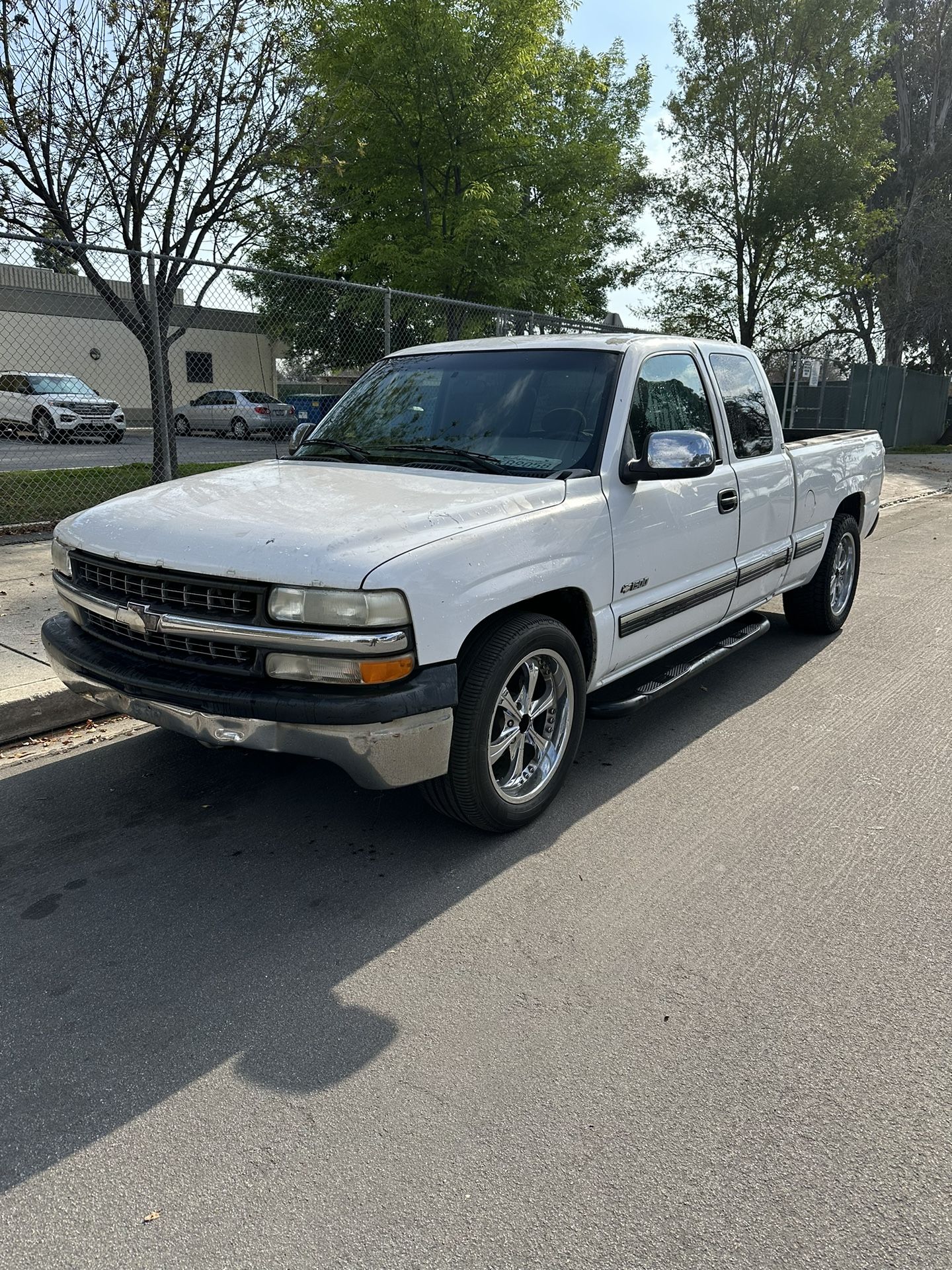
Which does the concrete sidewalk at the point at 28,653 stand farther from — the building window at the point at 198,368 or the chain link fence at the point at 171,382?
the building window at the point at 198,368

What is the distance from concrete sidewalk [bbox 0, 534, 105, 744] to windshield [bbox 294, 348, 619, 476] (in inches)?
68.3

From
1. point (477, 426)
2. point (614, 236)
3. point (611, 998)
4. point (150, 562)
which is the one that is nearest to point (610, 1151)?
point (611, 998)

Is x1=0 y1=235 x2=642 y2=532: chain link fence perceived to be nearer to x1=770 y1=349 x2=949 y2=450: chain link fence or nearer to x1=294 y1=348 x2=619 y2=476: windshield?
x1=294 y1=348 x2=619 y2=476: windshield

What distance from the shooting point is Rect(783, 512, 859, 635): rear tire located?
255 inches

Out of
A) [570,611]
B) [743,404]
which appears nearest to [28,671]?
[570,611]

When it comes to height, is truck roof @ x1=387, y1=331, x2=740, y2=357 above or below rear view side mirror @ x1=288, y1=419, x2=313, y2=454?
above

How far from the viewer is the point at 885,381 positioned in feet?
79.6

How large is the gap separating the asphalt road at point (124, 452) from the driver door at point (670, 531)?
5.10m

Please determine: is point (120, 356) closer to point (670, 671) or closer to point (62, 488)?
point (62, 488)

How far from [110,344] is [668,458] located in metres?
17.9

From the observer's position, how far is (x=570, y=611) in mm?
3947

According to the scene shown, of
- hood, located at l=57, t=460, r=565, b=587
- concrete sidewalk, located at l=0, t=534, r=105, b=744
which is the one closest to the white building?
concrete sidewalk, located at l=0, t=534, r=105, b=744

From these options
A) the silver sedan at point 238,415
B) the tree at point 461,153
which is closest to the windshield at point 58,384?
the silver sedan at point 238,415

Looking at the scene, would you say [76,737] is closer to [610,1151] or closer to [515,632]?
[515,632]
